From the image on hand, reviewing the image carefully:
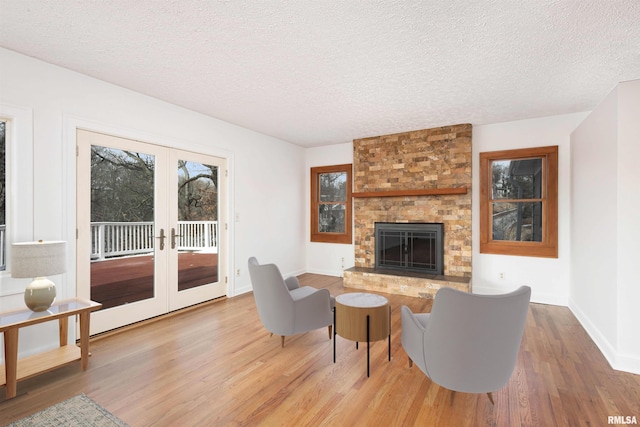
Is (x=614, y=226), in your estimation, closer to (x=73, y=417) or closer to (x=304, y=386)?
(x=304, y=386)

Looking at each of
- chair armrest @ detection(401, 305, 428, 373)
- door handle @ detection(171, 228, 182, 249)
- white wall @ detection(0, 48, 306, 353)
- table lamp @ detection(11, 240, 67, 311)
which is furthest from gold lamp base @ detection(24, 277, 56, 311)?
chair armrest @ detection(401, 305, 428, 373)

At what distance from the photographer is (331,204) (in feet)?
20.7

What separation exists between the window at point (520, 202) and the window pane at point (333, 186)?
2484mm

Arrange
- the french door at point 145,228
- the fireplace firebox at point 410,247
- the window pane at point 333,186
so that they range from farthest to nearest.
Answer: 1. the window pane at point 333,186
2. the fireplace firebox at point 410,247
3. the french door at point 145,228

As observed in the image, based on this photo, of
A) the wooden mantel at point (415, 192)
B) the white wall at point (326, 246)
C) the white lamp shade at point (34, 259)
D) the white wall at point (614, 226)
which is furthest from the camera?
the white wall at point (326, 246)

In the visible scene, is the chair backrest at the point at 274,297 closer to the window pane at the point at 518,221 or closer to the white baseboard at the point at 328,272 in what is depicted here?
the white baseboard at the point at 328,272

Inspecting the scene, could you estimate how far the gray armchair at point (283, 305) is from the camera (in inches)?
111

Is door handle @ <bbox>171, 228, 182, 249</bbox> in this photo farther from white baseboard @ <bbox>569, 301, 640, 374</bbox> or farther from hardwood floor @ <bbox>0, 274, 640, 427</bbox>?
white baseboard @ <bbox>569, 301, 640, 374</bbox>

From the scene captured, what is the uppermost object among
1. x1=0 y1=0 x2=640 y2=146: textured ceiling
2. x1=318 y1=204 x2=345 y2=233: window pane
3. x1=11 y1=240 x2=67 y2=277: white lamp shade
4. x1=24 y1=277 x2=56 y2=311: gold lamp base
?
x1=0 y1=0 x2=640 y2=146: textured ceiling

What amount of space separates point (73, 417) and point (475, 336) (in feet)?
8.43

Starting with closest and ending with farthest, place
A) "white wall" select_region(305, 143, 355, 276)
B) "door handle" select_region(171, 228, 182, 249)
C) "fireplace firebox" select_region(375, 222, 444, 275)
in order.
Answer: "door handle" select_region(171, 228, 182, 249) → "fireplace firebox" select_region(375, 222, 444, 275) → "white wall" select_region(305, 143, 355, 276)

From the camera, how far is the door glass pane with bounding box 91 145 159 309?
3.22m

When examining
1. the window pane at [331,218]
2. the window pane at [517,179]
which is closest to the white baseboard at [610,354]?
the window pane at [517,179]

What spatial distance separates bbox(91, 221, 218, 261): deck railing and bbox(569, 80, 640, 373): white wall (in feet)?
15.1
